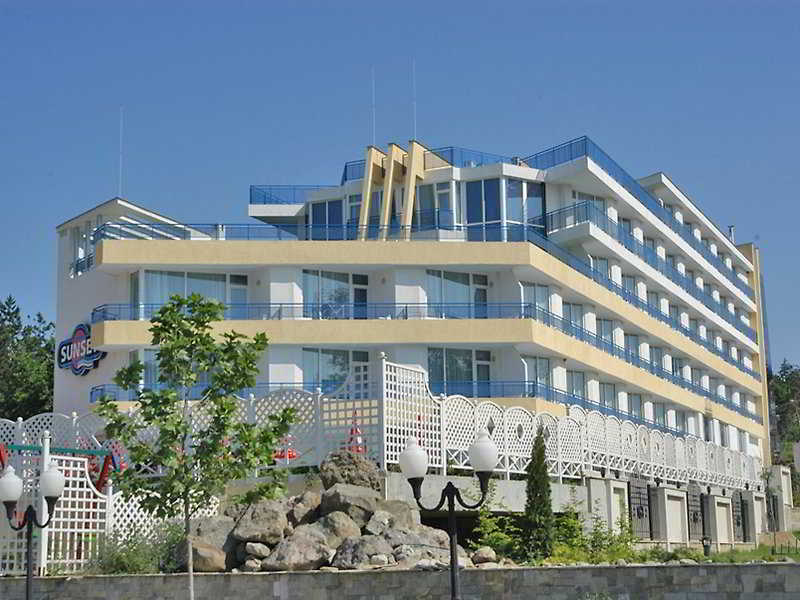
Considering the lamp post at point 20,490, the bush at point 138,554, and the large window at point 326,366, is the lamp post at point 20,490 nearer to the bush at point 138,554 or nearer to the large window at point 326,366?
the bush at point 138,554

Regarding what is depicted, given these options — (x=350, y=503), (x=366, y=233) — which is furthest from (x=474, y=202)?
(x=350, y=503)

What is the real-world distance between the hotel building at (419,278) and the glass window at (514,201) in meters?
0.08

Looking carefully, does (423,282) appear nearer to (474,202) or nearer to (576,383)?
(474,202)

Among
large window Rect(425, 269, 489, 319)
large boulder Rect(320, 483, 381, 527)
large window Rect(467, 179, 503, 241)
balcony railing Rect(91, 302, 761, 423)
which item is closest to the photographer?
large boulder Rect(320, 483, 381, 527)

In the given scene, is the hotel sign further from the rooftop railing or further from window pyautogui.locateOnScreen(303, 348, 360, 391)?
window pyautogui.locateOnScreen(303, 348, 360, 391)

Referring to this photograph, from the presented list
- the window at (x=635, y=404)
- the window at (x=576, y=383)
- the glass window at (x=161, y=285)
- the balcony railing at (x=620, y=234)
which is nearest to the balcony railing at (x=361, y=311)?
the glass window at (x=161, y=285)

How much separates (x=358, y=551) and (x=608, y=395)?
35631 mm

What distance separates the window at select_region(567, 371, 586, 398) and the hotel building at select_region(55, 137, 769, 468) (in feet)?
0.30

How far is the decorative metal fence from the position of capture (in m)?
21.2

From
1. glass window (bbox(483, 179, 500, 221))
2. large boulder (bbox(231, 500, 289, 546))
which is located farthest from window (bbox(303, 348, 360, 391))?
large boulder (bbox(231, 500, 289, 546))

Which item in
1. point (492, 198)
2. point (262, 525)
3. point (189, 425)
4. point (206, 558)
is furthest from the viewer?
point (492, 198)

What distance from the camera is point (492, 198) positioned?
48.2 metres

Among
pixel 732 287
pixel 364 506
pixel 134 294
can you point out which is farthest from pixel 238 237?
pixel 732 287

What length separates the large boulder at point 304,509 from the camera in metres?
20.4
